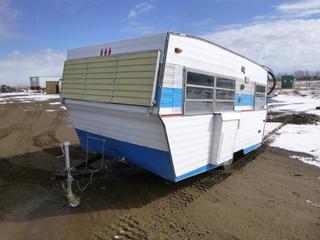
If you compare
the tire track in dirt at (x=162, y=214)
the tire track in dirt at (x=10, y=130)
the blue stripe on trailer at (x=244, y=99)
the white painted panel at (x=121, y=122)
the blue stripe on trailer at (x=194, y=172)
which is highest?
the blue stripe on trailer at (x=244, y=99)

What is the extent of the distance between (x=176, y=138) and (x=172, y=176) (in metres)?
0.65

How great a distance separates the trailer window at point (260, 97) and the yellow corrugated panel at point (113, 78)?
440 cm

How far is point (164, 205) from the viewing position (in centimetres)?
481

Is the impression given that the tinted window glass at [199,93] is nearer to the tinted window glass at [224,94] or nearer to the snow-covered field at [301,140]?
the tinted window glass at [224,94]

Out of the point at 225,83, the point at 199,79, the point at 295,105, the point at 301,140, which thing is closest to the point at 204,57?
the point at 199,79

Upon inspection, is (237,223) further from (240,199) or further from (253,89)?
(253,89)

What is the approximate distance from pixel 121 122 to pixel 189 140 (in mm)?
1216

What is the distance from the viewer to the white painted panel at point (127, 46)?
423 cm

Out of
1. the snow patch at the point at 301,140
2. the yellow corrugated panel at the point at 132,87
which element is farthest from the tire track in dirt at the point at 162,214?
the snow patch at the point at 301,140

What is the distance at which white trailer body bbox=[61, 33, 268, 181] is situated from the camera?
4.24m

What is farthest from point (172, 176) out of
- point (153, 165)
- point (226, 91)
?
point (226, 91)

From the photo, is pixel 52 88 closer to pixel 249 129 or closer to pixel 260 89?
pixel 260 89

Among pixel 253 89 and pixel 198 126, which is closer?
pixel 198 126

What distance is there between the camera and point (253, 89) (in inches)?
295
